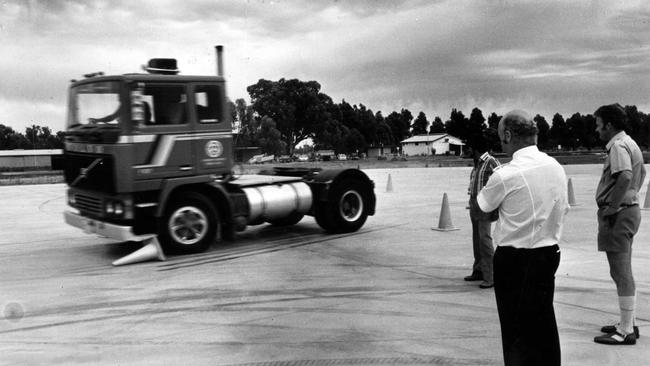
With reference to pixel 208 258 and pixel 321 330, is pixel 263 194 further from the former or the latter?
pixel 321 330

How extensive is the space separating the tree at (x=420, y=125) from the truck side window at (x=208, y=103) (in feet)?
439

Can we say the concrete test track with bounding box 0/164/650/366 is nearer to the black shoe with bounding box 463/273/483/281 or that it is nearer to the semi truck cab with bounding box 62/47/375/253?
the black shoe with bounding box 463/273/483/281

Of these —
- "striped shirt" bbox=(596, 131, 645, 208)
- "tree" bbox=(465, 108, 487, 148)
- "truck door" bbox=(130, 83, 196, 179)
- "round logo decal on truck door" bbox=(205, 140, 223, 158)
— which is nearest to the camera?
"striped shirt" bbox=(596, 131, 645, 208)

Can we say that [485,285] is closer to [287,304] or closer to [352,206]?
[287,304]

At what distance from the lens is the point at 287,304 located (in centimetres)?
598

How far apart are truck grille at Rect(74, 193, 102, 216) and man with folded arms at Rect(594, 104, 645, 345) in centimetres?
674

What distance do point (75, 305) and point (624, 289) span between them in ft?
17.7

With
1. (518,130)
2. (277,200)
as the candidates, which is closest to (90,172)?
(277,200)

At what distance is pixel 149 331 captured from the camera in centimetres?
515

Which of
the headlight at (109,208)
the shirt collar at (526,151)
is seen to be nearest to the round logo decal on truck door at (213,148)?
the headlight at (109,208)

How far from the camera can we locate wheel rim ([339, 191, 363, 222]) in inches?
431

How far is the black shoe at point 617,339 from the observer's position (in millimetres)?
4539

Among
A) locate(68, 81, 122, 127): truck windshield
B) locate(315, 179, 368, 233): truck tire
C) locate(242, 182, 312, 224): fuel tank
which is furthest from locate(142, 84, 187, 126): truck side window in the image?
locate(315, 179, 368, 233): truck tire

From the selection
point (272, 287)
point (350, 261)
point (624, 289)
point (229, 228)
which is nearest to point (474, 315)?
point (624, 289)
